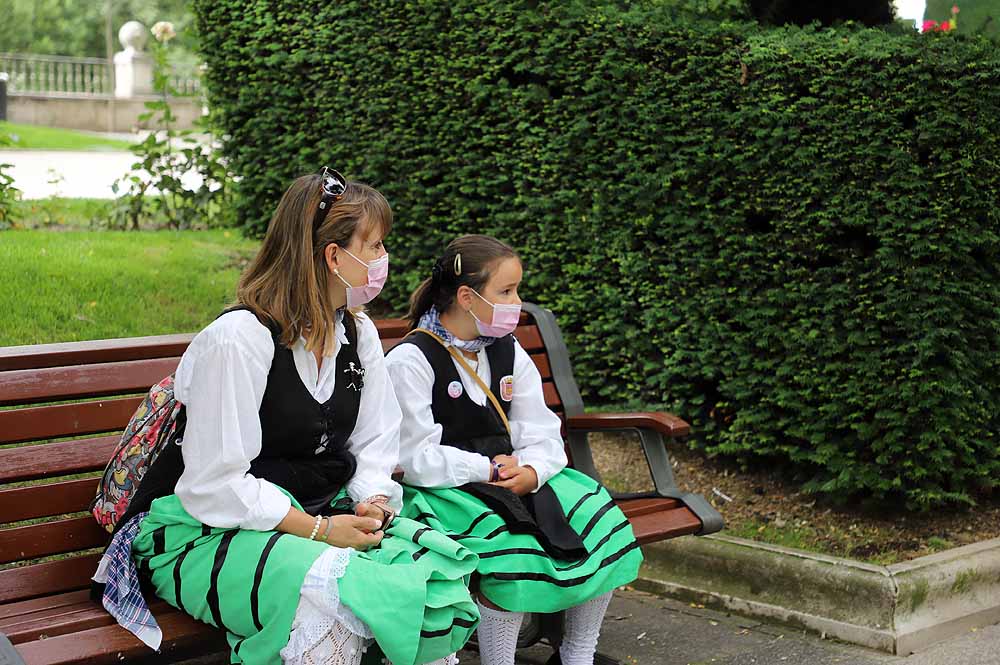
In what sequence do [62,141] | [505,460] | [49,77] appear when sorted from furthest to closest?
[49,77] → [62,141] → [505,460]

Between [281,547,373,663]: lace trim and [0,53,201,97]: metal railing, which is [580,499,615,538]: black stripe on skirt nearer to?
[281,547,373,663]: lace trim

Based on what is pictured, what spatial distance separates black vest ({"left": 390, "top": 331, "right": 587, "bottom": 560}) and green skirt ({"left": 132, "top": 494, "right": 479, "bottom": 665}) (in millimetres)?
451

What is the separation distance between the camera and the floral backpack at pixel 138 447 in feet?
10.4

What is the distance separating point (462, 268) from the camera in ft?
12.7

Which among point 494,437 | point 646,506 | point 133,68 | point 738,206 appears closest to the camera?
point 494,437

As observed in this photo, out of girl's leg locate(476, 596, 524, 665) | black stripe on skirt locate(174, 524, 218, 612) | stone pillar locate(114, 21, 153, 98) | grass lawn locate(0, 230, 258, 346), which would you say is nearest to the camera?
black stripe on skirt locate(174, 524, 218, 612)

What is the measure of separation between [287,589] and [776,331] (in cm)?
285

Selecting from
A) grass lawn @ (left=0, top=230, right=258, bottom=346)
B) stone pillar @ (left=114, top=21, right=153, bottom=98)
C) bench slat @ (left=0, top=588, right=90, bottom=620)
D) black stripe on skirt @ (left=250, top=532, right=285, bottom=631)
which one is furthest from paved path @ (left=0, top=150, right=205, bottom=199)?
stone pillar @ (left=114, top=21, right=153, bottom=98)

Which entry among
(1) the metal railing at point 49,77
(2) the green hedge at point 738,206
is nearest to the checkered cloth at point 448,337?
(2) the green hedge at point 738,206

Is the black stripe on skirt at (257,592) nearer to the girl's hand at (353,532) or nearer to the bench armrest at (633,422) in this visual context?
the girl's hand at (353,532)

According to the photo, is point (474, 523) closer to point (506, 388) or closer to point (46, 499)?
point (506, 388)

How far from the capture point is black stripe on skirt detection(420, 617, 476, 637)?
2865 mm

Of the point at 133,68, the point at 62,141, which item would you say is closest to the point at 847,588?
the point at 62,141

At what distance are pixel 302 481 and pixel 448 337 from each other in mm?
822
